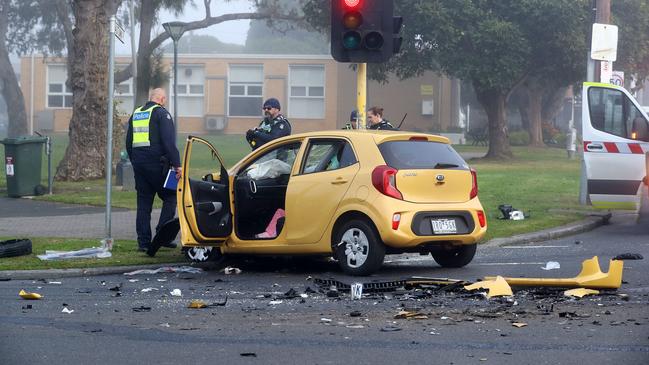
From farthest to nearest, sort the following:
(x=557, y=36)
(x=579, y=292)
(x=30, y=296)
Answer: (x=557, y=36) < (x=30, y=296) < (x=579, y=292)

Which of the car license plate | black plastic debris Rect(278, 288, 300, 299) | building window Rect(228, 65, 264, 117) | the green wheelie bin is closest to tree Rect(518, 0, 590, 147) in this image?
the green wheelie bin

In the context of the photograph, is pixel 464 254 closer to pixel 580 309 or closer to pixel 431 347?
pixel 580 309

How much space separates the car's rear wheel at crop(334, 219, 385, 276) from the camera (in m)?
11.3

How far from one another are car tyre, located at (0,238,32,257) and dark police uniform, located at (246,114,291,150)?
3.48 metres

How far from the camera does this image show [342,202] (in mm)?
11578

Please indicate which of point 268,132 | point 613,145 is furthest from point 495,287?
point 613,145

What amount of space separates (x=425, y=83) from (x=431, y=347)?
62407 millimetres

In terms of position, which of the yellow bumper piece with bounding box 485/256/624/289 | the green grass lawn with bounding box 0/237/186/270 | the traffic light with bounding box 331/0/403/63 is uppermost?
the traffic light with bounding box 331/0/403/63

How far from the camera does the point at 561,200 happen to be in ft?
72.3

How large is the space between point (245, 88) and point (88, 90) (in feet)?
160

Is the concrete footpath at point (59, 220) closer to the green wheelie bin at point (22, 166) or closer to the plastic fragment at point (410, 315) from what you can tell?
the green wheelie bin at point (22, 166)

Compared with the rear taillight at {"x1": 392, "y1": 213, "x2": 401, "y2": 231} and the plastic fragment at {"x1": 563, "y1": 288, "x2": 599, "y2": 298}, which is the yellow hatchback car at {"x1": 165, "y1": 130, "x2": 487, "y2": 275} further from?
the plastic fragment at {"x1": 563, "y1": 288, "x2": 599, "y2": 298}

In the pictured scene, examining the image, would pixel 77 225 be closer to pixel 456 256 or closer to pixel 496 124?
pixel 456 256

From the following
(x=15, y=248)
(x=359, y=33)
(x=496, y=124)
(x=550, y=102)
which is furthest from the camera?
(x=550, y=102)
